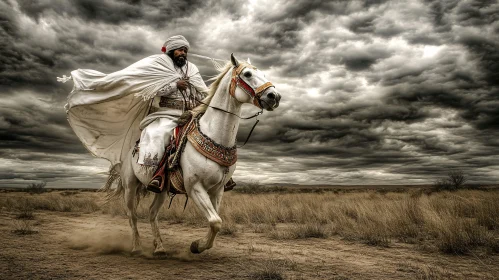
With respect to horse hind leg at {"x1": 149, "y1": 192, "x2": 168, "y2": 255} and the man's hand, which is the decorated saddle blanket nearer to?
the man's hand

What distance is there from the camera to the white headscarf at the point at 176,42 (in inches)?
250

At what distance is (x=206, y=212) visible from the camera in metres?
4.68

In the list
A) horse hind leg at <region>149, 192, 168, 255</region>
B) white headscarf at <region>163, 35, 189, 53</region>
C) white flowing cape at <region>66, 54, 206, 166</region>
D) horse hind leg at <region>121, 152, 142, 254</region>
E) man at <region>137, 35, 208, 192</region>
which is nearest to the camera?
man at <region>137, 35, 208, 192</region>

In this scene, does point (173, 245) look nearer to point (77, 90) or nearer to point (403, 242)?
point (77, 90)

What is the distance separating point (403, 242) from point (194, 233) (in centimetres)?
528

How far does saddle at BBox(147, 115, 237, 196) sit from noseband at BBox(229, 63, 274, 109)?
2.93ft

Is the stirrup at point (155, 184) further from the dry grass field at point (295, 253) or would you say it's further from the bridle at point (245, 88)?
the bridle at point (245, 88)

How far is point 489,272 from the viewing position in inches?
179

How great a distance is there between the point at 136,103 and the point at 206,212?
3.16 m

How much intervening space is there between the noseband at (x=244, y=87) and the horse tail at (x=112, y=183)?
12.2 ft

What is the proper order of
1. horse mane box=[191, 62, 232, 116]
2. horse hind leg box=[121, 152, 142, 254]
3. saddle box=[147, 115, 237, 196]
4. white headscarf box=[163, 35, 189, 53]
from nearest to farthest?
1. saddle box=[147, 115, 237, 196]
2. horse mane box=[191, 62, 232, 116]
3. white headscarf box=[163, 35, 189, 53]
4. horse hind leg box=[121, 152, 142, 254]

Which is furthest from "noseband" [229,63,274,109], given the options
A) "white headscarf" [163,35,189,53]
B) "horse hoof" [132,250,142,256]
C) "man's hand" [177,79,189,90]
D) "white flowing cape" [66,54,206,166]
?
"horse hoof" [132,250,142,256]

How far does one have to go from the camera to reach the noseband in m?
4.44

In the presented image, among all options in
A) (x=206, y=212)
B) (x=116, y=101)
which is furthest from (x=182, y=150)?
(x=116, y=101)
